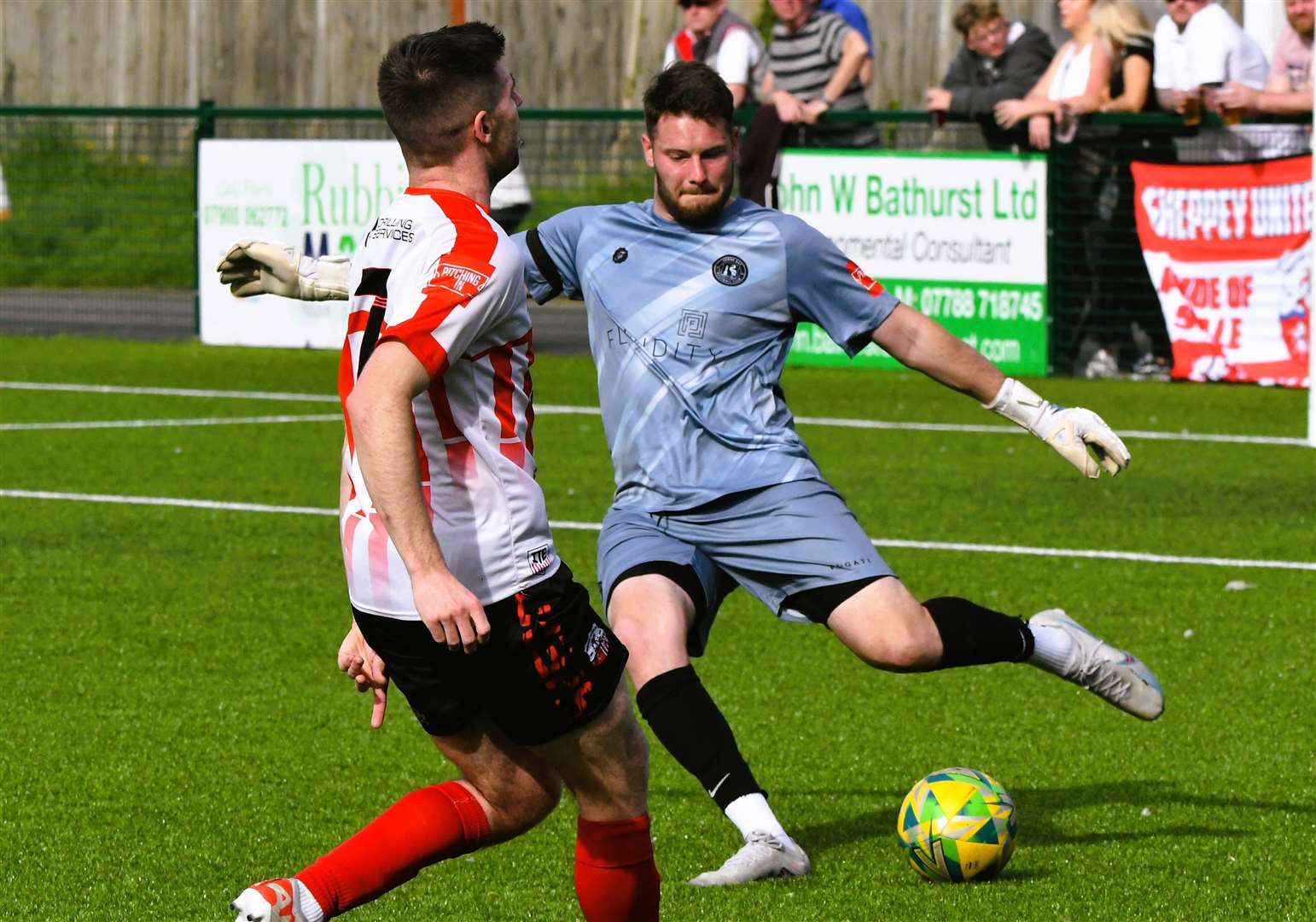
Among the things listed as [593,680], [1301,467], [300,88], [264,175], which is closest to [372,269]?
[593,680]

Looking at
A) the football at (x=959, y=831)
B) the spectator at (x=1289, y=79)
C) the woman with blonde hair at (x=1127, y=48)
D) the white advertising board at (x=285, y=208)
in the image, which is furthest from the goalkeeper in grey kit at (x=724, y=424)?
the white advertising board at (x=285, y=208)

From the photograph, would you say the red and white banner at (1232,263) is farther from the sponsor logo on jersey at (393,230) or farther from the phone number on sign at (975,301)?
the sponsor logo on jersey at (393,230)

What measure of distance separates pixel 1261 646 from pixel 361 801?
11.2 ft

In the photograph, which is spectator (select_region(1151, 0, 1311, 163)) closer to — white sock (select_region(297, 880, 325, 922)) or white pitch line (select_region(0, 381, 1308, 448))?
white pitch line (select_region(0, 381, 1308, 448))

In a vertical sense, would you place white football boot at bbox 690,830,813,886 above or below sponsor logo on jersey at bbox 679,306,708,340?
below

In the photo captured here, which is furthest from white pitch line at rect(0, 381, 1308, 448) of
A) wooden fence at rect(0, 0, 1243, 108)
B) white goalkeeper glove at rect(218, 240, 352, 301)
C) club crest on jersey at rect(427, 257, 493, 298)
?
wooden fence at rect(0, 0, 1243, 108)

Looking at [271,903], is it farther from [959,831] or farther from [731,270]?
[731,270]

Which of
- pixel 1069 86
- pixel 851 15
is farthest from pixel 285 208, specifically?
pixel 1069 86

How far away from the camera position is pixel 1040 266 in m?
15.5

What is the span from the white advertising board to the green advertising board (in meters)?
3.40

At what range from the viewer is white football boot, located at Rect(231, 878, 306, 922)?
429cm

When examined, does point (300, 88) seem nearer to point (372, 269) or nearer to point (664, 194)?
point (664, 194)

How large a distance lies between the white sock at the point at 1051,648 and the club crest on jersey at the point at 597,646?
80.0 inches

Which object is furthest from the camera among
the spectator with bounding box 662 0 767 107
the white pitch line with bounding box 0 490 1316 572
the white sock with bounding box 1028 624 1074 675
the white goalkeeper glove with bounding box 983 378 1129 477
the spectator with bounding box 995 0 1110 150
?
the spectator with bounding box 662 0 767 107
